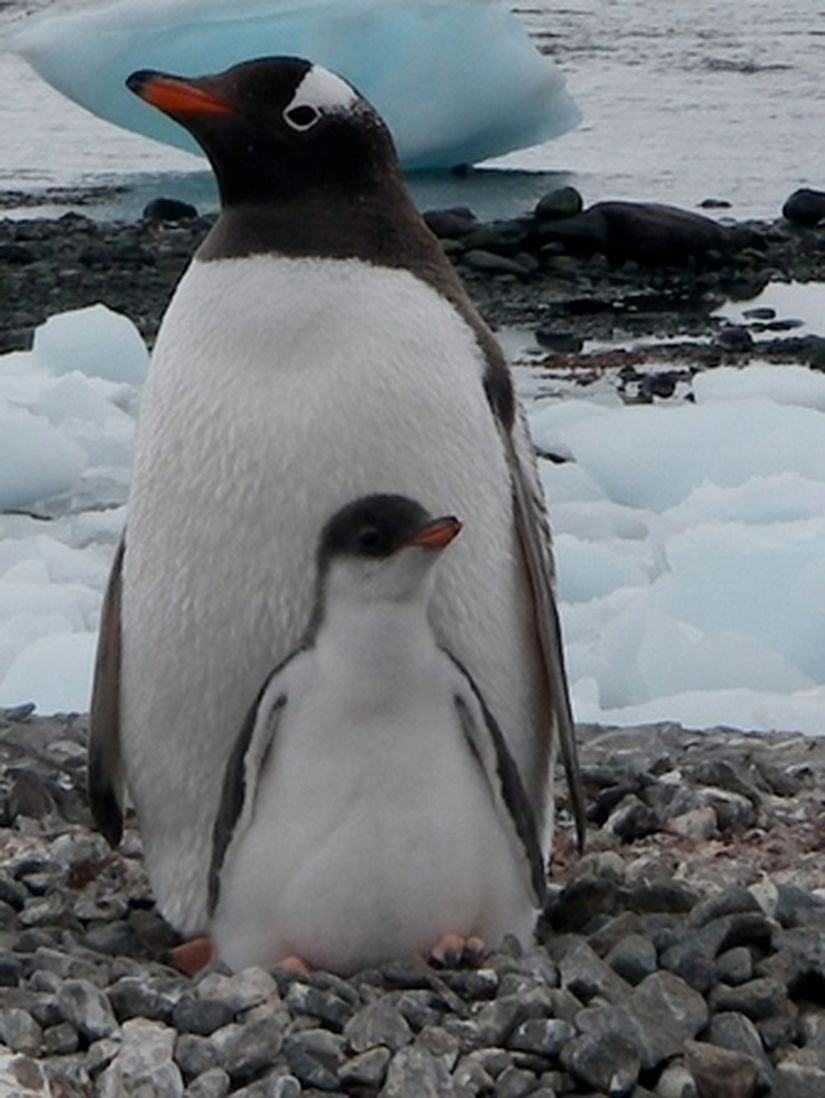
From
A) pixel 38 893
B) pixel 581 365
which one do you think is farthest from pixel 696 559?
pixel 581 365

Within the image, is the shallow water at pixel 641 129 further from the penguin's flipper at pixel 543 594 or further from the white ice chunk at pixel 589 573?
A: the penguin's flipper at pixel 543 594

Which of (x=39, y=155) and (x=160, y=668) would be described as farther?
(x=39, y=155)

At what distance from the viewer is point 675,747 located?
13.2 feet

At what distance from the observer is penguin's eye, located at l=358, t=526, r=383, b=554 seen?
8.20 feet

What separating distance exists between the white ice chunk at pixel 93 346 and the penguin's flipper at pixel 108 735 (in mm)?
5358

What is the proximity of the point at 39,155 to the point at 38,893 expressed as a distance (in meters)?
15.6

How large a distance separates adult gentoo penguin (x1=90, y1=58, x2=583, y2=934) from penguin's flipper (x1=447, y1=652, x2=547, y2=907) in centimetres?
15

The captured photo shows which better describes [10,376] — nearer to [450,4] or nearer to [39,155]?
[450,4]

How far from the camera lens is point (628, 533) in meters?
6.29

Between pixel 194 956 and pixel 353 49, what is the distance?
455 inches

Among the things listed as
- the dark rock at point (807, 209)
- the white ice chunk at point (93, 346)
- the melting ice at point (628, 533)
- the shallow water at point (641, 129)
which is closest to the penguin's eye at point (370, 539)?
the melting ice at point (628, 533)

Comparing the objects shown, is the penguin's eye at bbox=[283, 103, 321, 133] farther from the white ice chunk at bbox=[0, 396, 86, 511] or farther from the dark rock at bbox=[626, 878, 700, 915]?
the white ice chunk at bbox=[0, 396, 86, 511]

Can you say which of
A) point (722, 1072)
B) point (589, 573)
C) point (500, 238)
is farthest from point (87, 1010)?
point (500, 238)

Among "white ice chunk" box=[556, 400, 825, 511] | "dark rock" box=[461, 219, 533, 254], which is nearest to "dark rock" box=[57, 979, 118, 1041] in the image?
"white ice chunk" box=[556, 400, 825, 511]
